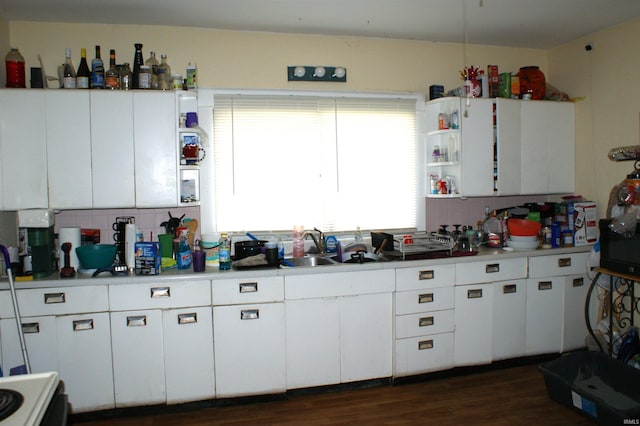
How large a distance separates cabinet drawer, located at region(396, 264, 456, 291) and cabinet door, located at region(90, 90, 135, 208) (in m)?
2.05

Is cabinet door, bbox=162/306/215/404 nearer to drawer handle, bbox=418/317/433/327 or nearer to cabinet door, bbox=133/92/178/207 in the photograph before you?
cabinet door, bbox=133/92/178/207

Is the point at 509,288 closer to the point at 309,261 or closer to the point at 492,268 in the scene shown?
the point at 492,268

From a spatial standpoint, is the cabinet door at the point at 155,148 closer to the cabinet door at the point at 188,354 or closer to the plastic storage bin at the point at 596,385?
the cabinet door at the point at 188,354

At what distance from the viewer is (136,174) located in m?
3.12

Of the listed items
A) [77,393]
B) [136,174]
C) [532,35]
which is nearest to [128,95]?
[136,174]

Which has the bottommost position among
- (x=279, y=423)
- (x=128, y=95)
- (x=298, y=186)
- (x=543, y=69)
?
(x=279, y=423)

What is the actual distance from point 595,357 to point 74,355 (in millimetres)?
3474

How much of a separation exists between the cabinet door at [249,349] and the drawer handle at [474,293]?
1443 millimetres

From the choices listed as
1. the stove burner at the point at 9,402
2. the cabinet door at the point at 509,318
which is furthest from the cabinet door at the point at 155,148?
the cabinet door at the point at 509,318

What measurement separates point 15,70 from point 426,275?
321 centimetres

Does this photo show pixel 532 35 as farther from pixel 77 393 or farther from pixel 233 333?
pixel 77 393

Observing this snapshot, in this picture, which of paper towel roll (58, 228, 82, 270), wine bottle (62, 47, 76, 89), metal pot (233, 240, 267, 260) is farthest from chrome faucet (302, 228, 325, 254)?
wine bottle (62, 47, 76, 89)

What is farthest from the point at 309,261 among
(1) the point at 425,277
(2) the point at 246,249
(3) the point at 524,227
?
(3) the point at 524,227

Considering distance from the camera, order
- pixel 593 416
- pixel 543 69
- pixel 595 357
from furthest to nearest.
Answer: pixel 543 69 < pixel 595 357 < pixel 593 416
